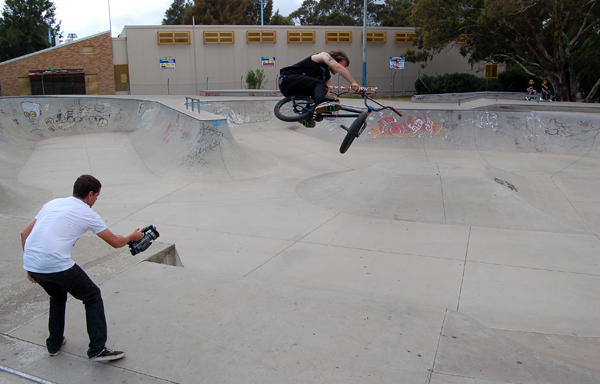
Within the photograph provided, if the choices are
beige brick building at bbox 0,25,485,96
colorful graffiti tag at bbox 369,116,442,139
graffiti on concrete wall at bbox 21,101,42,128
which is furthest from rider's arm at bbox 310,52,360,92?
beige brick building at bbox 0,25,485,96

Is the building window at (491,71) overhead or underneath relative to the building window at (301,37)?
underneath

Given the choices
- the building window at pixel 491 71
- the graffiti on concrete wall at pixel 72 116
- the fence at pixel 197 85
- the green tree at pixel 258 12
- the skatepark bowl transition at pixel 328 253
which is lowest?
the skatepark bowl transition at pixel 328 253

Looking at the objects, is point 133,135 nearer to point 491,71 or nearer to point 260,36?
point 260,36

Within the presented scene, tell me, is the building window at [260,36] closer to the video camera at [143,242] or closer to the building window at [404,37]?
the building window at [404,37]

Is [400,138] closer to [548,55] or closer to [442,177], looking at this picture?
[442,177]

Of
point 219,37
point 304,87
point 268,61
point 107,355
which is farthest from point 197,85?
point 107,355

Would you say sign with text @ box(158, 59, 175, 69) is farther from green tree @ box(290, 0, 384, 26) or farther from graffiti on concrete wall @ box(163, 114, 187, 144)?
green tree @ box(290, 0, 384, 26)

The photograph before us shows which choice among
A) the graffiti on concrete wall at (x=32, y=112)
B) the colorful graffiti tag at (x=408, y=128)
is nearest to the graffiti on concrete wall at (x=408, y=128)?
the colorful graffiti tag at (x=408, y=128)

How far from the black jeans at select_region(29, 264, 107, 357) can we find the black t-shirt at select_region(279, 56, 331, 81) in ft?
14.0

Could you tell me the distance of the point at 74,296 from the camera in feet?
9.90

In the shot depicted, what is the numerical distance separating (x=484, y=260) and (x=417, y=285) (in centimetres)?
157

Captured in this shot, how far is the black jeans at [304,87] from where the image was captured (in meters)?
6.28

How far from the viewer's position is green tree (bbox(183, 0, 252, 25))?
4791 cm

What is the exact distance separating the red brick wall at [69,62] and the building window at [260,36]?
994 cm
